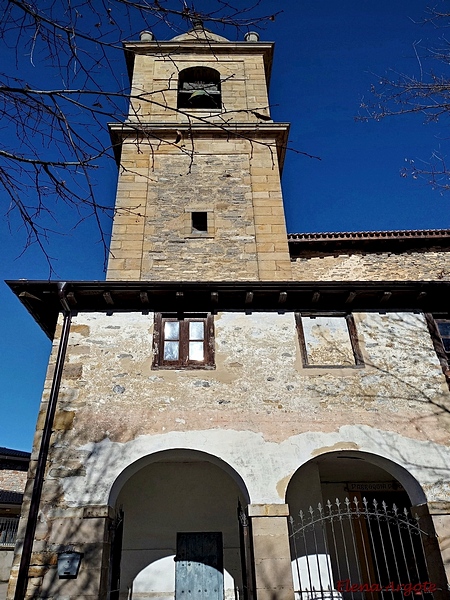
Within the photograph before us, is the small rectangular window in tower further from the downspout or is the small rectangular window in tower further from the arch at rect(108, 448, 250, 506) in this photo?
the arch at rect(108, 448, 250, 506)

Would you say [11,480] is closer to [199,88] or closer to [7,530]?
[7,530]

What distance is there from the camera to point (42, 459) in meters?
6.28

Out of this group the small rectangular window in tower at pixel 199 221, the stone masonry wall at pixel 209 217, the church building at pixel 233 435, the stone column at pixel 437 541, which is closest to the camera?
the stone column at pixel 437 541

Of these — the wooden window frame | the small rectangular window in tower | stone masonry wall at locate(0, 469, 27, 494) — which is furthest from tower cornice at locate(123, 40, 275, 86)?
stone masonry wall at locate(0, 469, 27, 494)

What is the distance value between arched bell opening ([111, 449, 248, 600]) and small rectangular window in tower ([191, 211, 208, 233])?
5.17 meters

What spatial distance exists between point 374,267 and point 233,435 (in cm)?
797

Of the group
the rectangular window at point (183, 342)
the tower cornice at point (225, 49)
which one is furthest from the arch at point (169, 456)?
the tower cornice at point (225, 49)

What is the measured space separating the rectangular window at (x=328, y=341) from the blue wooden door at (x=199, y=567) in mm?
3537

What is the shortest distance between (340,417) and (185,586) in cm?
390

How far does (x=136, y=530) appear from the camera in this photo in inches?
305

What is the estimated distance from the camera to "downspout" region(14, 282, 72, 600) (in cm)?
559

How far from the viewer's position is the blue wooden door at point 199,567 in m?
7.46

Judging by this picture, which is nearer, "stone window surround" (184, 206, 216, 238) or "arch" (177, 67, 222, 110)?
"stone window surround" (184, 206, 216, 238)

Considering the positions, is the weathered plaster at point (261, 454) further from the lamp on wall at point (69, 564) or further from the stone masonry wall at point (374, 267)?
the stone masonry wall at point (374, 267)
